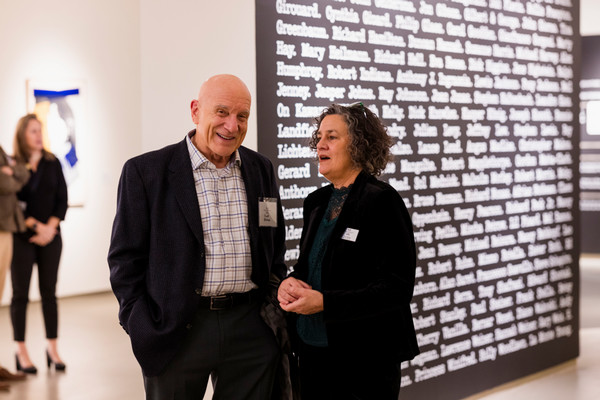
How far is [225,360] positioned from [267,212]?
524 mm

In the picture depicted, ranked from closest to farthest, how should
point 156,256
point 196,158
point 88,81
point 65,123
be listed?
point 156,256 < point 196,158 < point 65,123 < point 88,81

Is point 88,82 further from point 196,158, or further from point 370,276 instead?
point 370,276

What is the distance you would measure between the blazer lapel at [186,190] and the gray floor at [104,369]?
7.52ft

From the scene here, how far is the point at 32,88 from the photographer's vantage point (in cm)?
928

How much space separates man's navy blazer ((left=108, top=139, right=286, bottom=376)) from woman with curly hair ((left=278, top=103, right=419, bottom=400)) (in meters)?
0.33

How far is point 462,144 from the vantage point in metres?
5.22

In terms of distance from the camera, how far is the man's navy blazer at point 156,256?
2.43 metres

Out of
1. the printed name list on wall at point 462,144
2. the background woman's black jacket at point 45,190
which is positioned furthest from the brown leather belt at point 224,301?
the background woman's black jacket at point 45,190

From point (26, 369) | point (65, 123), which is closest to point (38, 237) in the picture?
point (26, 369)

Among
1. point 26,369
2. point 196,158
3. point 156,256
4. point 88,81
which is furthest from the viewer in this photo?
point 88,81

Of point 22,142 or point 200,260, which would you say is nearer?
point 200,260

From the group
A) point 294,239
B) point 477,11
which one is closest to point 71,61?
point 477,11

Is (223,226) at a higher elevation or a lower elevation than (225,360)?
higher

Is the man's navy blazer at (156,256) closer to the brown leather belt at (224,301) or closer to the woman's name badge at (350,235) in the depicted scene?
the brown leather belt at (224,301)
